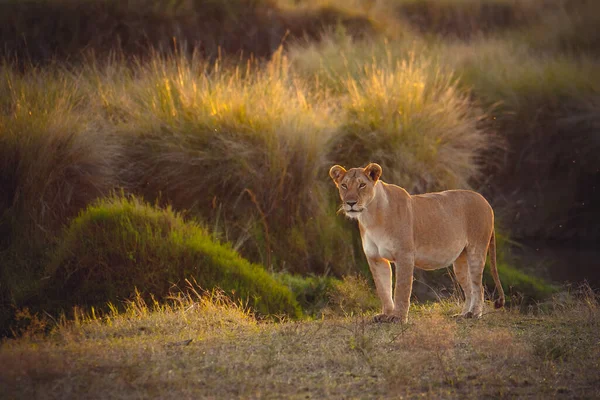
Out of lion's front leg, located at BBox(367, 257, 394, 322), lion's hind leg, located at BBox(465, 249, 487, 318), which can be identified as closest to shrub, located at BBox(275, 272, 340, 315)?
lion's hind leg, located at BBox(465, 249, 487, 318)

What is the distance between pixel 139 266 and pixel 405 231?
4.10 m

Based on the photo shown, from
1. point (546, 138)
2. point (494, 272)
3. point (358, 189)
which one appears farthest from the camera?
point (546, 138)

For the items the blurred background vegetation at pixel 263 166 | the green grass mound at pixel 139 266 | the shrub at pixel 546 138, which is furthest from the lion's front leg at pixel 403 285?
the shrub at pixel 546 138

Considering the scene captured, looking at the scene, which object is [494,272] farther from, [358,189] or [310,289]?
[310,289]

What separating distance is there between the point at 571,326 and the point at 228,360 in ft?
9.85

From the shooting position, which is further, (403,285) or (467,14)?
(467,14)

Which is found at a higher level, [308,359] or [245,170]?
[308,359]

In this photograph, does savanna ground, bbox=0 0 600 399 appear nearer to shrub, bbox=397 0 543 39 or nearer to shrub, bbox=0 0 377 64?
shrub, bbox=0 0 377 64

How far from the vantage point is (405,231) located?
295 inches

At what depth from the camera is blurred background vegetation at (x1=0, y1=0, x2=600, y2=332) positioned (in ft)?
35.6

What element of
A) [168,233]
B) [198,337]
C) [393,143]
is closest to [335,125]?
[393,143]

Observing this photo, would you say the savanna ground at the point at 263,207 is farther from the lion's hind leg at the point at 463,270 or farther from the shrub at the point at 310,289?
the lion's hind leg at the point at 463,270

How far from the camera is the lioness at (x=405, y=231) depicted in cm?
742

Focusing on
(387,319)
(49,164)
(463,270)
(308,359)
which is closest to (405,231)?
(387,319)
